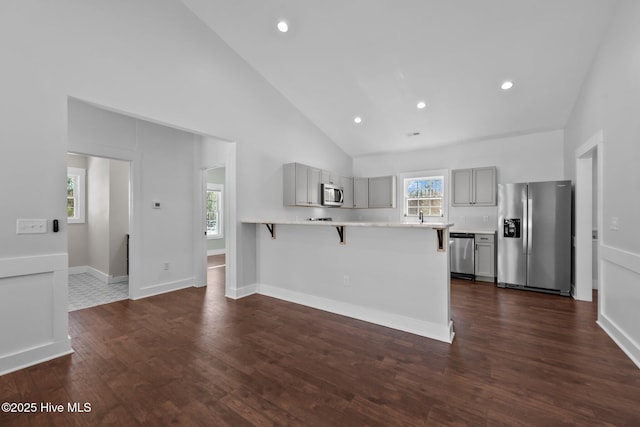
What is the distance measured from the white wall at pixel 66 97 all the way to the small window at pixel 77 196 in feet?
8.93

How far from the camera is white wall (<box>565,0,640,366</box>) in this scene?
2.45 meters

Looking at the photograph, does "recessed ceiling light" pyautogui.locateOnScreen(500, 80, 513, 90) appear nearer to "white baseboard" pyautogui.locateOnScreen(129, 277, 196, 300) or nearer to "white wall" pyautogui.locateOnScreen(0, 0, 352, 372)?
"white wall" pyautogui.locateOnScreen(0, 0, 352, 372)

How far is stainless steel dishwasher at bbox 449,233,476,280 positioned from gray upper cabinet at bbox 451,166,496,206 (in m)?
0.77

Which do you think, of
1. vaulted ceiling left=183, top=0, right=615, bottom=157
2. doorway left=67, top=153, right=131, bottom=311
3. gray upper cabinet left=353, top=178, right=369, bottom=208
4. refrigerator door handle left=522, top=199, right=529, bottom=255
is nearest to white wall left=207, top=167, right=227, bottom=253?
doorway left=67, top=153, right=131, bottom=311

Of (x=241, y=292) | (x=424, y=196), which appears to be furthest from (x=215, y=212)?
(x=424, y=196)

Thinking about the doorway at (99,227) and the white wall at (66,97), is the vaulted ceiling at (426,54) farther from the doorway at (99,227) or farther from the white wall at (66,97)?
the doorway at (99,227)

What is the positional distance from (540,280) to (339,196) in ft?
12.5

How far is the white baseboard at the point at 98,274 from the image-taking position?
5062mm

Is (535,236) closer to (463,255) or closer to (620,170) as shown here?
(463,255)

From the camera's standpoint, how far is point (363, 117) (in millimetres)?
5258

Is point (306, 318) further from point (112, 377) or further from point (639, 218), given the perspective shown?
point (639, 218)

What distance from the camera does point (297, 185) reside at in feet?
16.3

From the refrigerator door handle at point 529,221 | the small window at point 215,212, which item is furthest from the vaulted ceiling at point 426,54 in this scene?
the small window at point 215,212

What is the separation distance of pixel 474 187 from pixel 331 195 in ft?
9.21
